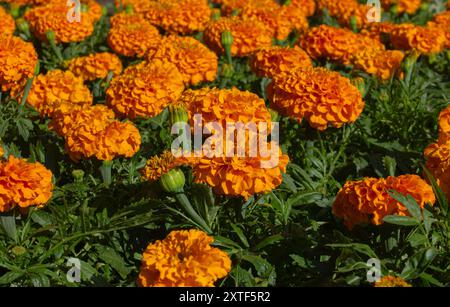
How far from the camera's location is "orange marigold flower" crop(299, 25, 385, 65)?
343 cm

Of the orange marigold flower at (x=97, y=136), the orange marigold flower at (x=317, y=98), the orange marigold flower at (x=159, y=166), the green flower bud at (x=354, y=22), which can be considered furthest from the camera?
the green flower bud at (x=354, y=22)

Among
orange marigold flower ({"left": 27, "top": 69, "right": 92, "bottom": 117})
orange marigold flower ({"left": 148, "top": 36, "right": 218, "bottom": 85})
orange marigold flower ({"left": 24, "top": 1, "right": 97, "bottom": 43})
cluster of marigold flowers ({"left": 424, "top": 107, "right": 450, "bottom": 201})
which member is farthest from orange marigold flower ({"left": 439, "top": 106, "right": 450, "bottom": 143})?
orange marigold flower ({"left": 24, "top": 1, "right": 97, "bottom": 43})

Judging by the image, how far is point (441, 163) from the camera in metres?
2.25

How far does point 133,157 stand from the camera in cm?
271

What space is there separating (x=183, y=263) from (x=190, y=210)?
1.22ft

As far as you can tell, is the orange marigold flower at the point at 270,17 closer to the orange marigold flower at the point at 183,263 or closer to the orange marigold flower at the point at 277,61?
the orange marigold flower at the point at 277,61

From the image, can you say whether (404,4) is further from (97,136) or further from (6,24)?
(97,136)

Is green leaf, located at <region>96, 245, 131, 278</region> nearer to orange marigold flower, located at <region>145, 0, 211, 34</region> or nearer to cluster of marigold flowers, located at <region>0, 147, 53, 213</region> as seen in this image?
cluster of marigold flowers, located at <region>0, 147, 53, 213</region>

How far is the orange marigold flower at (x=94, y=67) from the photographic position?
3334 mm

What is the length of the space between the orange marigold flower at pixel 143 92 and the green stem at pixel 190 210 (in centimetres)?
70

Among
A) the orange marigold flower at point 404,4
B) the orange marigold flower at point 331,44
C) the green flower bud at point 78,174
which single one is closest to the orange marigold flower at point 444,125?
the orange marigold flower at point 331,44

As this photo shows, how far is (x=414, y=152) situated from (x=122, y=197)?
4.16ft

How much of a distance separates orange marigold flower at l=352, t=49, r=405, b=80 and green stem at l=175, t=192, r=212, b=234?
161 centimetres

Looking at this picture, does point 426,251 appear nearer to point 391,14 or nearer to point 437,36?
point 437,36
